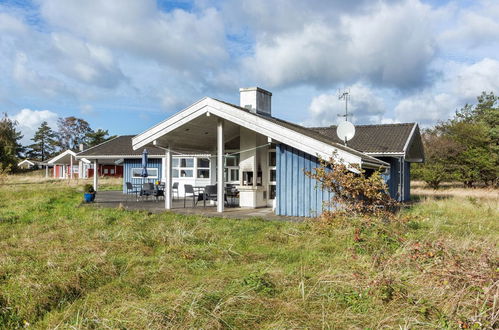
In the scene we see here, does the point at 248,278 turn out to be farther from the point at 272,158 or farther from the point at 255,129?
the point at 272,158

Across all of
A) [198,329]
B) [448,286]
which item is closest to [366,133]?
[448,286]

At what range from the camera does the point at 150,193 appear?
15.8 metres

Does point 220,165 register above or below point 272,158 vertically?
below

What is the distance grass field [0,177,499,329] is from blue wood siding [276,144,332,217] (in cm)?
237

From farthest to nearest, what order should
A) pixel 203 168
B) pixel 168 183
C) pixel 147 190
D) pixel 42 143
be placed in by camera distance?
pixel 42 143 < pixel 203 168 < pixel 147 190 < pixel 168 183

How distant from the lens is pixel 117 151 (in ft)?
77.0

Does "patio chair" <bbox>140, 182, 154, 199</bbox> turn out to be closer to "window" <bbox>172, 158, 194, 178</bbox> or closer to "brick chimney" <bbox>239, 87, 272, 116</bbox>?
"window" <bbox>172, 158, 194, 178</bbox>

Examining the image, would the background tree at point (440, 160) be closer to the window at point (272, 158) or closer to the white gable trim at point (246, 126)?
the window at point (272, 158)

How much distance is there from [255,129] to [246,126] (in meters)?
0.31

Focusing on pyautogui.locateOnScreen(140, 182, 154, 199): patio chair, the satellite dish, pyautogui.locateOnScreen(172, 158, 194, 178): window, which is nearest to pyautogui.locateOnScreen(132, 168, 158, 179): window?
pyautogui.locateOnScreen(172, 158, 194, 178): window

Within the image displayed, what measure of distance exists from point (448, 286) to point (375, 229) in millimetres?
3642

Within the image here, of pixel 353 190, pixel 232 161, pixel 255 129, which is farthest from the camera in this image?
pixel 232 161

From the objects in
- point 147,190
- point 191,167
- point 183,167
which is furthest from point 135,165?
point 147,190

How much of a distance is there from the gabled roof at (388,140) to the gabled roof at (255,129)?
4.95m
